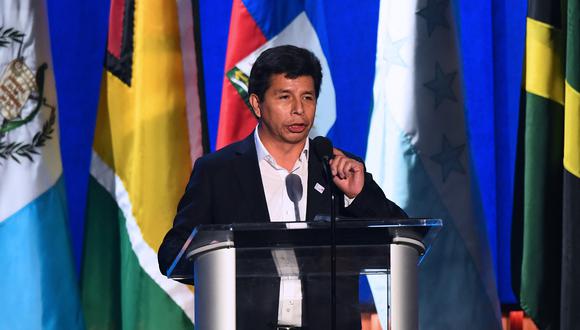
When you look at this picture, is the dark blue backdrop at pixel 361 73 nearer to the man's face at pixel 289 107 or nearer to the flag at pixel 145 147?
the flag at pixel 145 147

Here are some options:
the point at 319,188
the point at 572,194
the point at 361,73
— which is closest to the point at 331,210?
the point at 319,188

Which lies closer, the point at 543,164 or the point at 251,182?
the point at 251,182

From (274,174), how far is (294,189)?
82 mm

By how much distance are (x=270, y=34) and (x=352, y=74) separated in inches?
27.5

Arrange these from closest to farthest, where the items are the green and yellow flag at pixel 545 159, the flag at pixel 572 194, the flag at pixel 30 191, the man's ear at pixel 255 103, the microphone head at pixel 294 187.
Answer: the microphone head at pixel 294 187 → the man's ear at pixel 255 103 → the flag at pixel 30 191 → the flag at pixel 572 194 → the green and yellow flag at pixel 545 159

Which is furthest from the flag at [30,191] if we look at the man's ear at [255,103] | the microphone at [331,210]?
the microphone at [331,210]

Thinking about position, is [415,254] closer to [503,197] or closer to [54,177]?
[54,177]

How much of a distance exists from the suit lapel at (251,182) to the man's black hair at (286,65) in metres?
0.17

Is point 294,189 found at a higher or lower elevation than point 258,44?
lower

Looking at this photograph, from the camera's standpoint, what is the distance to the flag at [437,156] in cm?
444

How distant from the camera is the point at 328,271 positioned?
2361 mm

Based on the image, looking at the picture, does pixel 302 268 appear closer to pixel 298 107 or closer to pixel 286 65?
pixel 298 107

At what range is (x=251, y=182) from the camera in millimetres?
2855

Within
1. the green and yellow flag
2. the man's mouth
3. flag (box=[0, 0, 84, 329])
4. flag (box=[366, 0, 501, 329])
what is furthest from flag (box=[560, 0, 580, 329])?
flag (box=[0, 0, 84, 329])
